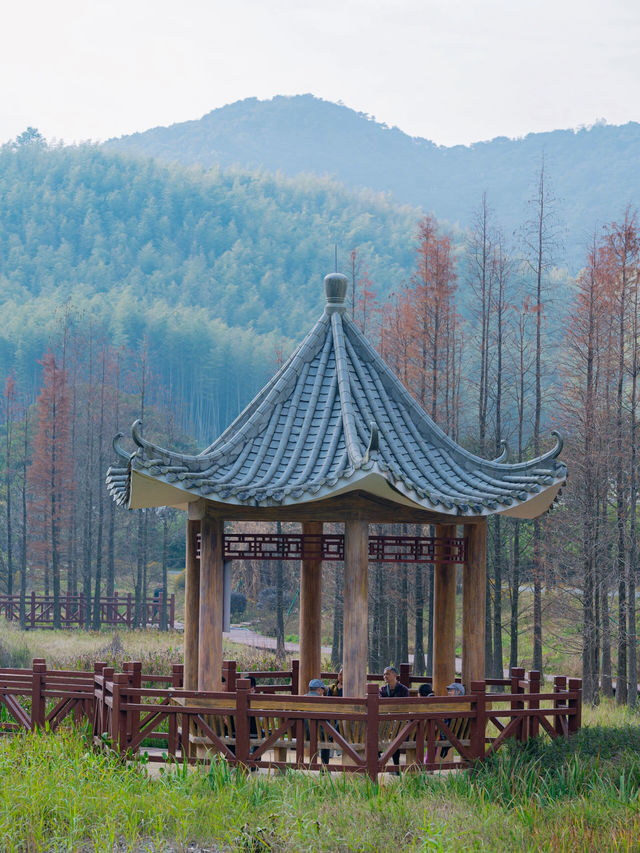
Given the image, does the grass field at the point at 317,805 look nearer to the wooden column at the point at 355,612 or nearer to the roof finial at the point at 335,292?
the wooden column at the point at 355,612

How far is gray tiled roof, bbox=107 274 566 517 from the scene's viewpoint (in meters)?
9.60

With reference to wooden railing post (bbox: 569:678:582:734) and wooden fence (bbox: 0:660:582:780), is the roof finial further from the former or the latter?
wooden railing post (bbox: 569:678:582:734)

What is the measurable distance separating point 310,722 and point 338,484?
2.12 m

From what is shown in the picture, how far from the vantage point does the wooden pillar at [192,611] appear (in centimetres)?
1095

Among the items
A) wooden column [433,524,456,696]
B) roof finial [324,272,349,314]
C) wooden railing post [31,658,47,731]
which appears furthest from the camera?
roof finial [324,272,349,314]

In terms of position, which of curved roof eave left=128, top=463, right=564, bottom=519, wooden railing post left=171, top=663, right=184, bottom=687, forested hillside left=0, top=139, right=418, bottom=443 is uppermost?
forested hillside left=0, top=139, right=418, bottom=443

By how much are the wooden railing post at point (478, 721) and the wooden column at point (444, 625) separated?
4.51 feet

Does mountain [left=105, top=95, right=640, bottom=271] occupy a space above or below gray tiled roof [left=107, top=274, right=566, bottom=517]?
above

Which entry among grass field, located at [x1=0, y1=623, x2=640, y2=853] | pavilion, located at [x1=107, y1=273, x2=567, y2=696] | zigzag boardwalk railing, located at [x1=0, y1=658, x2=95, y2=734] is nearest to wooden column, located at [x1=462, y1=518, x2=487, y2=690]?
pavilion, located at [x1=107, y1=273, x2=567, y2=696]

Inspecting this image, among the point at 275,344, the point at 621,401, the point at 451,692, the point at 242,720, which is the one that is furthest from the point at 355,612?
the point at 275,344

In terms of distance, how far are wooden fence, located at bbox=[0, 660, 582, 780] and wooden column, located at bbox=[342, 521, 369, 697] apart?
33 centimetres

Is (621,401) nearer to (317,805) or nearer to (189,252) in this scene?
(317,805)

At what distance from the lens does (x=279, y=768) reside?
9.14 m

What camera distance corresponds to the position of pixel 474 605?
34.9 feet
